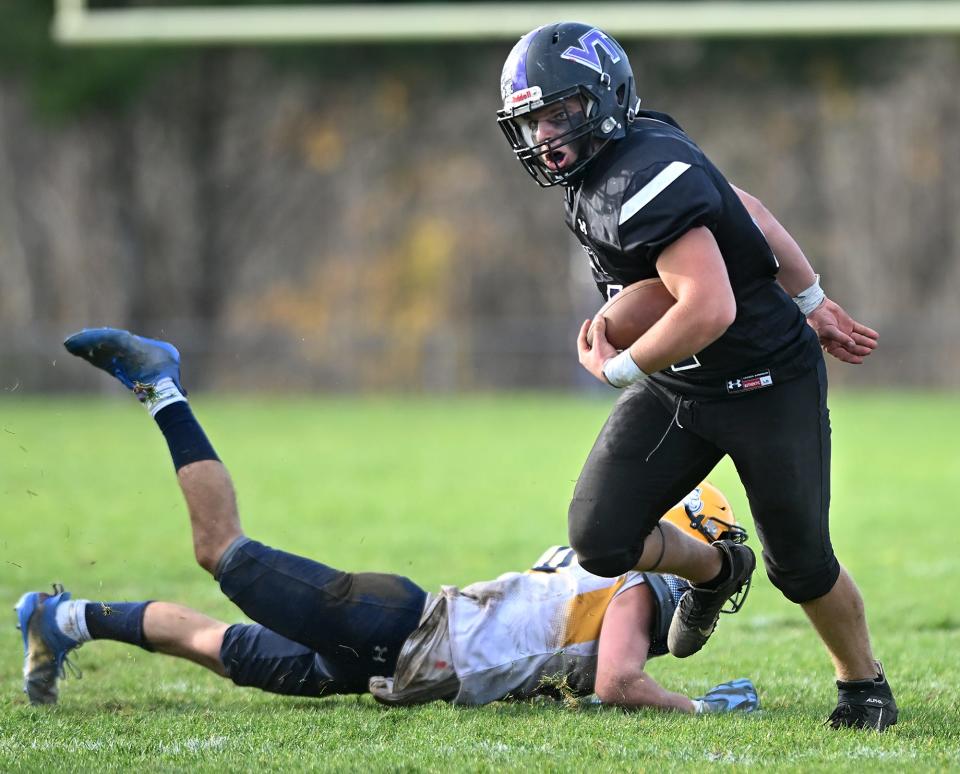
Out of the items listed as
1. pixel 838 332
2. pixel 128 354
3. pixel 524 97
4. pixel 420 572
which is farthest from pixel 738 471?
pixel 420 572

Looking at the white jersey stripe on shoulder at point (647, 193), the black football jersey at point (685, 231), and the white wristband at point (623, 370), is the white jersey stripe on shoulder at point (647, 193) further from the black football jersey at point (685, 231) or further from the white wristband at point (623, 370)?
the white wristband at point (623, 370)

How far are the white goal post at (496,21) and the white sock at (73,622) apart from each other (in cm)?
865

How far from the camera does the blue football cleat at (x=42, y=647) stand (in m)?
3.92

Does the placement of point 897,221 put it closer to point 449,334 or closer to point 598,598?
Answer: point 449,334

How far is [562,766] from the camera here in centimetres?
317

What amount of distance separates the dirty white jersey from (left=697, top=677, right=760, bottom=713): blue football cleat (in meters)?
0.31

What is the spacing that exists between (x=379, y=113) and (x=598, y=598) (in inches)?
757

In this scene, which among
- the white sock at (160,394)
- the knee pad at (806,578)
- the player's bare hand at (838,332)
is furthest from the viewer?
the white sock at (160,394)

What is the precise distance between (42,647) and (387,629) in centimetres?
96

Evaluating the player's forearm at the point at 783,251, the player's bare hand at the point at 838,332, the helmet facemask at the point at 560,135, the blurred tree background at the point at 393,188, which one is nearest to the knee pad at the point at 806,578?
the player's bare hand at the point at 838,332

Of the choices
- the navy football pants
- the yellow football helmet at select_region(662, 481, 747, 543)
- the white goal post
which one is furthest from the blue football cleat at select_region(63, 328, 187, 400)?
the white goal post

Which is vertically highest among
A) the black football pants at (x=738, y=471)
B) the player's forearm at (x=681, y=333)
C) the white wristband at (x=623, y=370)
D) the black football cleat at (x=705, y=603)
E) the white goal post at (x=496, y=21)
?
the white goal post at (x=496, y=21)

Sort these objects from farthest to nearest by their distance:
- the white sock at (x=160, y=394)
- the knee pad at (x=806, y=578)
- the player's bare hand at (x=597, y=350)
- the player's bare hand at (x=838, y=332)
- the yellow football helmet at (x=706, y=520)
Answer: the white sock at (x=160, y=394), the yellow football helmet at (x=706, y=520), the player's bare hand at (x=838, y=332), the knee pad at (x=806, y=578), the player's bare hand at (x=597, y=350)

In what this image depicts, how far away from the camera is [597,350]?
3.47 meters
